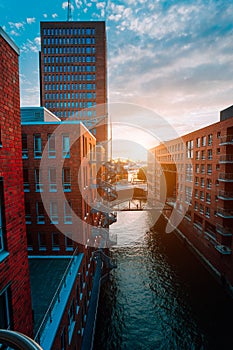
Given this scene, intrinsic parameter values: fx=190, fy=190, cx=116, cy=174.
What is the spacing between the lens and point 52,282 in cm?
1070

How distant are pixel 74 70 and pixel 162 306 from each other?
177 feet

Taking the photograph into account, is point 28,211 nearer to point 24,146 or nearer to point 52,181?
point 52,181

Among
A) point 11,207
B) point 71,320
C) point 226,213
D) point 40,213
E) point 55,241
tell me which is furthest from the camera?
point 226,213

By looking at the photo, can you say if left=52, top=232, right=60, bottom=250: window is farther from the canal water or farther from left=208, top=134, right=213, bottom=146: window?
left=208, top=134, right=213, bottom=146: window

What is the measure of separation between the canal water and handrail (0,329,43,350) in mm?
15185

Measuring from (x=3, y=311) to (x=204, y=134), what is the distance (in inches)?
997

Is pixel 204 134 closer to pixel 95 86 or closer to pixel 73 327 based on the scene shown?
pixel 73 327

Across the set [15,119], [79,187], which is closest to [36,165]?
[79,187]

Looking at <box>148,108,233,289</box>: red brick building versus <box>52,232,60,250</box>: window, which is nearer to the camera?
<box>52,232,60,250</box>: window

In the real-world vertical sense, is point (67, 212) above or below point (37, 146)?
below

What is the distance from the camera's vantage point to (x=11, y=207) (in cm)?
469

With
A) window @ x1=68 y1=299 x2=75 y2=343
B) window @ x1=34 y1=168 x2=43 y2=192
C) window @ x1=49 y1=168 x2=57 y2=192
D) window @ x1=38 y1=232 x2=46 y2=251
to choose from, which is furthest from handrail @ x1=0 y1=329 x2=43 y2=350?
window @ x1=38 y1=232 x2=46 y2=251

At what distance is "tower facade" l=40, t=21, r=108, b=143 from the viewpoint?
4912 cm

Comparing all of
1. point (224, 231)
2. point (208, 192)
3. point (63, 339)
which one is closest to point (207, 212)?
point (208, 192)
